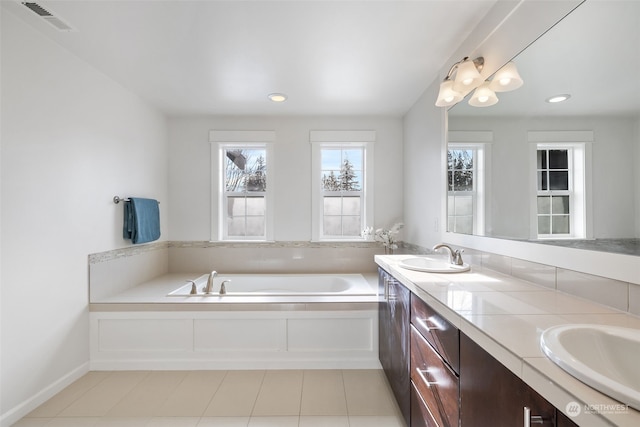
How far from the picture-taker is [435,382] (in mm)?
1199

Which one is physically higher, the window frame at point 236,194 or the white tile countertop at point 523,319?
the window frame at point 236,194

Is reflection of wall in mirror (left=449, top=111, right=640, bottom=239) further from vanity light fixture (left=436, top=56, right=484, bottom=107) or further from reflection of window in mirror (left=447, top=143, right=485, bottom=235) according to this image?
vanity light fixture (left=436, top=56, right=484, bottom=107)

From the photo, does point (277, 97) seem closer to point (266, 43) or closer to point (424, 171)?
point (266, 43)

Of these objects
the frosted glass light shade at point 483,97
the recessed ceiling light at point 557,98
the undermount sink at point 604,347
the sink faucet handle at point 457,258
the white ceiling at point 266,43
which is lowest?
the undermount sink at point 604,347

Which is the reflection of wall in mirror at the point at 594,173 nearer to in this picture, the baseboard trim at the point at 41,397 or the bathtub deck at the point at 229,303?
the bathtub deck at the point at 229,303

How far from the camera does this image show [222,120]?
3510 mm

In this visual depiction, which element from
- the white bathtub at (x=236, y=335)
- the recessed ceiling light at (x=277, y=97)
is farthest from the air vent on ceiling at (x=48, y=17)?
the white bathtub at (x=236, y=335)

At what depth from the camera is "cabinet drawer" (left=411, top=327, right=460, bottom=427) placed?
3.44 ft

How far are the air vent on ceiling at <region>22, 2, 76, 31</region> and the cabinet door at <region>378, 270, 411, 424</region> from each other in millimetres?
2544

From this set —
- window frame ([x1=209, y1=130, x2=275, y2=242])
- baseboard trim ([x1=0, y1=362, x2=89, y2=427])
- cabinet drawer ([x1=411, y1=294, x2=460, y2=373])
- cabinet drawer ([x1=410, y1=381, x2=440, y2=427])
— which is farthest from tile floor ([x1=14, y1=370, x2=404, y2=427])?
window frame ([x1=209, y1=130, x2=275, y2=242])

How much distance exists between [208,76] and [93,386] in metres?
2.52

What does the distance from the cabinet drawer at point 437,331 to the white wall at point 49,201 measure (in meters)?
2.27

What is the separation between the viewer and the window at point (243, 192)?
11.8ft

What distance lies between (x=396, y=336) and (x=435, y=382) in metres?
0.64
